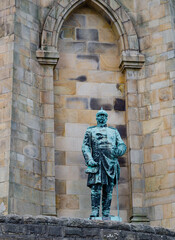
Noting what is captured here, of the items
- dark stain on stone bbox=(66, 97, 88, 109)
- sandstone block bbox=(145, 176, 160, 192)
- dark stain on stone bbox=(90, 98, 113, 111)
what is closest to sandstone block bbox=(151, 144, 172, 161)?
sandstone block bbox=(145, 176, 160, 192)

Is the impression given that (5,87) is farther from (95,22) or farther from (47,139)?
(95,22)

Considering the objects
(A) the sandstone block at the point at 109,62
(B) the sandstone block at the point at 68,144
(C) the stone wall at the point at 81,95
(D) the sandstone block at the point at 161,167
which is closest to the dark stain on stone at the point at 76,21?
(C) the stone wall at the point at 81,95

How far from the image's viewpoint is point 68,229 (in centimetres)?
1480

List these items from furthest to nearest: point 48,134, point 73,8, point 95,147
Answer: point 73,8 → point 48,134 → point 95,147

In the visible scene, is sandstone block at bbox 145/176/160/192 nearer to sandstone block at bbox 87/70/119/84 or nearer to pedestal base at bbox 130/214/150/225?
pedestal base at bbox 130/214/150/225

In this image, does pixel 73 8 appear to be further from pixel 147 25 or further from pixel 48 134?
pixel 48 134

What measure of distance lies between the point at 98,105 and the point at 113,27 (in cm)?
248

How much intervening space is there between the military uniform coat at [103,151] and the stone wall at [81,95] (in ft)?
8.11

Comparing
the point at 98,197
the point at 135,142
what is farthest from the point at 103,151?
the point at 135,142

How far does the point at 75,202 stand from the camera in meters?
20.2

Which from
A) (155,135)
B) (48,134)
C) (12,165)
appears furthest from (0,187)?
(155,135)

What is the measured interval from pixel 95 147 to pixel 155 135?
3.34 meters

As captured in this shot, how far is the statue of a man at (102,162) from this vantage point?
693 inches

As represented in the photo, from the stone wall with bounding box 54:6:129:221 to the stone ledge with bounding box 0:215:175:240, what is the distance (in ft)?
16.3
